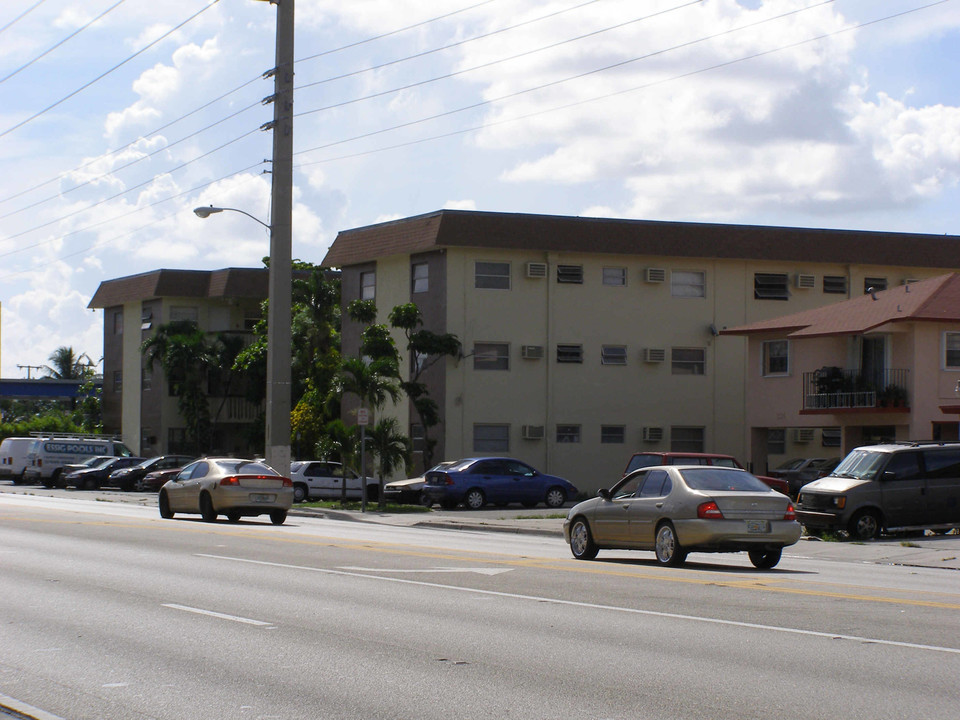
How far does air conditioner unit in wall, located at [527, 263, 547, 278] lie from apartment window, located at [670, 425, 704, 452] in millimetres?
7662

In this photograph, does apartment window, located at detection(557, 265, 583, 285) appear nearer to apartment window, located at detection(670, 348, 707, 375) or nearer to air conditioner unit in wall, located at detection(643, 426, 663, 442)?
apartment window, located at detection(670, 348, 707, 375)

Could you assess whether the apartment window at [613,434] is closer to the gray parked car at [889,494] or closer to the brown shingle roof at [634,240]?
the brown shingle roof at [634,240]

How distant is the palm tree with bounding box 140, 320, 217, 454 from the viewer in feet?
194

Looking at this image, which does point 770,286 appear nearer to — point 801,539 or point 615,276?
point 615,276

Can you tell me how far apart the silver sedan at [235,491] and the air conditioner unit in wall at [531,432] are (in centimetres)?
1651

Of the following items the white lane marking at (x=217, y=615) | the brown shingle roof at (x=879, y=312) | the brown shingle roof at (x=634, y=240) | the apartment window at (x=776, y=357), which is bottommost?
the white lane marking at (x=217, y=615)

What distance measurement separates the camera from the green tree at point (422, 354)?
40781 mm

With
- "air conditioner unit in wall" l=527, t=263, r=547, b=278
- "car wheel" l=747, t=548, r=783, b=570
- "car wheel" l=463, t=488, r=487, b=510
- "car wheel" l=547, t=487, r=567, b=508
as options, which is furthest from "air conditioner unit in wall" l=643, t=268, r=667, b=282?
"car wheel" l=747, t=548, r=783, b=570

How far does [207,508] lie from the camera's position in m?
27.7

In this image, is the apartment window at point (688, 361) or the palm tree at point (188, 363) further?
the palm tree at point (188, 363)

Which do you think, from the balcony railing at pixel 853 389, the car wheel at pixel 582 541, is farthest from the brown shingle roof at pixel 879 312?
the car wheel at pixel 582 541

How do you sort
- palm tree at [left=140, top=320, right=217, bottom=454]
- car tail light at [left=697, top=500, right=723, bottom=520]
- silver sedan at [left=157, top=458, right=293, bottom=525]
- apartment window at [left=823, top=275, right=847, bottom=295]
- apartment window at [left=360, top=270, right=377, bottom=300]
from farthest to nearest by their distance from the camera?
palm tree at [left=140, top=320, right=217, bottom=454] < apartment window at [left=823, top=275, right=847, bottom=295] < apartment window at [left=360, top=270, right=377, bottom=300] < silver sedan at [left=157, top=458, right=293, bottom=525] < car tail light at [left=697, top=500, right=723, bottom=520]

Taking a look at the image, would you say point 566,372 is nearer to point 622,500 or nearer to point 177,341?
point 177,341

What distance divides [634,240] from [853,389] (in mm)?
10337
